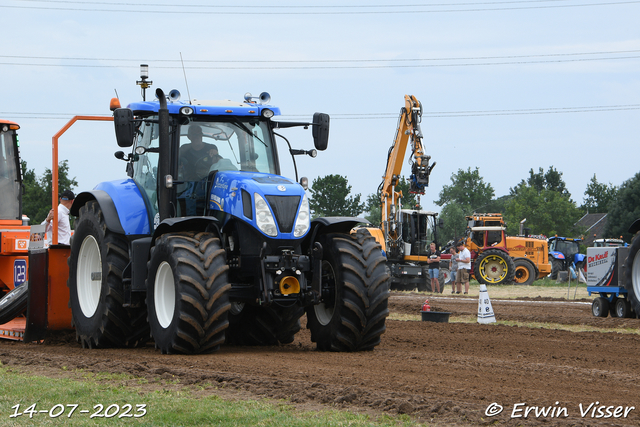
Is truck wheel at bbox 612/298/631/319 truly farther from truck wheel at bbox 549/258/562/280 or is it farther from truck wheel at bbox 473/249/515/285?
truck wheel at bbox 549/258/562/280

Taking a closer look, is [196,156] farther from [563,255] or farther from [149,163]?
[563,255]

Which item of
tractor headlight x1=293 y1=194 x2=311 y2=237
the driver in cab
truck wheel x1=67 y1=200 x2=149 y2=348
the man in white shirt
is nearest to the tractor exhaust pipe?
the driver in cab

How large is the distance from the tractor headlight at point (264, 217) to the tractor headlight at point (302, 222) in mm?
288

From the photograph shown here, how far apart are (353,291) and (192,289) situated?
1.75m

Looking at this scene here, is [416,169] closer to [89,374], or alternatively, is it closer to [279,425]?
[89,374]

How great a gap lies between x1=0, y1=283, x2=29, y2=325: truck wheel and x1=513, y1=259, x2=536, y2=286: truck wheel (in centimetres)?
2653

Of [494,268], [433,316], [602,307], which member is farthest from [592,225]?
[433,316]

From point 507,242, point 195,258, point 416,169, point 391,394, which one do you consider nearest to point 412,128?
point 416,169

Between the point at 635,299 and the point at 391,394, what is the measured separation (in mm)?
9591

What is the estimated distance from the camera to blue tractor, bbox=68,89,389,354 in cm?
860

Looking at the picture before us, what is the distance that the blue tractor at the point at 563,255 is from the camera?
3884 cm

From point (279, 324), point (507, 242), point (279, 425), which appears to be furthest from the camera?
point (507, 242)

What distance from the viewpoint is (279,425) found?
17.0ft

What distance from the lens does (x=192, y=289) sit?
8266mm
